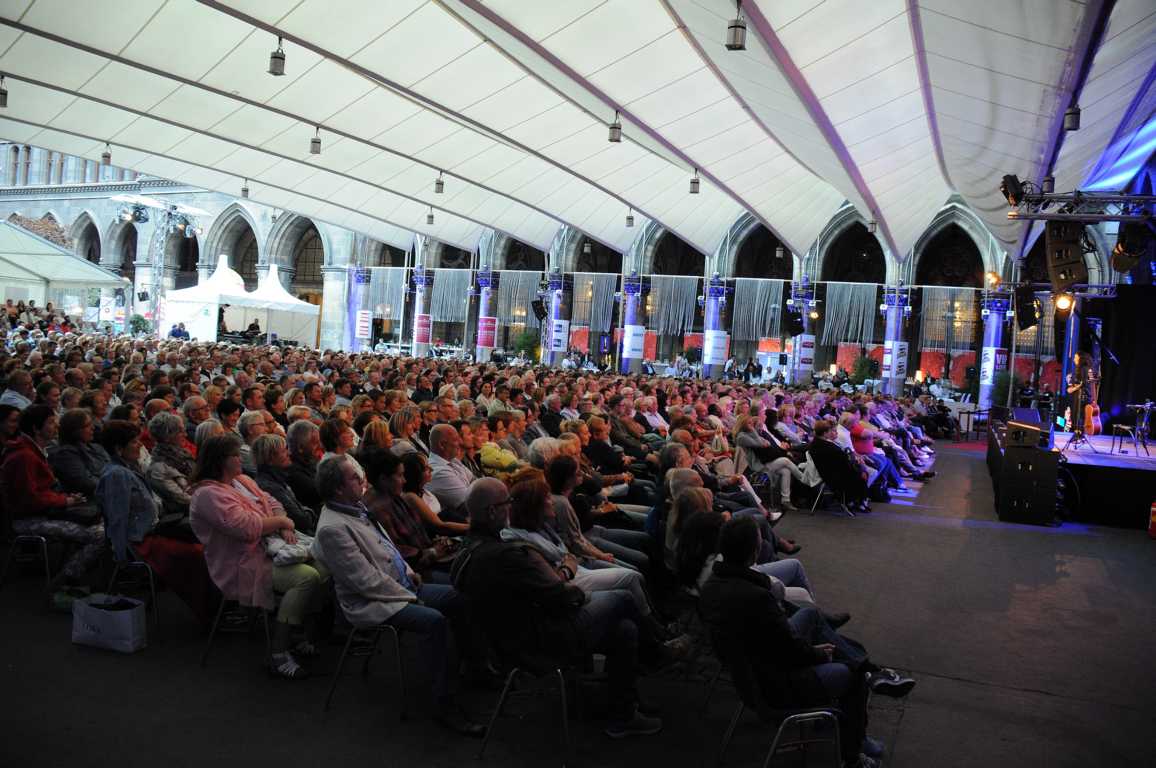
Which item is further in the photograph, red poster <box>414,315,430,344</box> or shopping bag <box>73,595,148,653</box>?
red poster <box>414,315,430,344</box>

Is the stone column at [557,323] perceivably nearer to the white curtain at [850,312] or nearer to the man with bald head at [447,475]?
the white curtain at [850,312]

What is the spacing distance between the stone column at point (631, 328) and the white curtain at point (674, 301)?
2.37ft

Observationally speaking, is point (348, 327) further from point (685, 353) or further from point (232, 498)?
point (232, 498)

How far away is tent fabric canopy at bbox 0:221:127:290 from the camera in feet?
69.1

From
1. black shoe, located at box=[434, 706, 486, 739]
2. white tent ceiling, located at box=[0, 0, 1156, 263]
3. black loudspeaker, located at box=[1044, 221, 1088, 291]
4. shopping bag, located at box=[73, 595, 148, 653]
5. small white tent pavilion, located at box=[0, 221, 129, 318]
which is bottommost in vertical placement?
black shoe, located at box=[434, 706, 486, 739]

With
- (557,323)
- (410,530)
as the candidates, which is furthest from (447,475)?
(557,323)

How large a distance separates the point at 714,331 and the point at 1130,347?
13.7 metres

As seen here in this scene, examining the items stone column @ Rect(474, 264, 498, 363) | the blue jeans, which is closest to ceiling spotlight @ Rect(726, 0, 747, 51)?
the blue jeans

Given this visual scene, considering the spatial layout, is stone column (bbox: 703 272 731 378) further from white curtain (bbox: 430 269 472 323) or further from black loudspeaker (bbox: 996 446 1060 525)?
black loudspeaker (bbox: 996 446 1060 525)

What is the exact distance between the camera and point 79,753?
120 inches

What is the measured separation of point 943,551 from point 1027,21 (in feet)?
15.3

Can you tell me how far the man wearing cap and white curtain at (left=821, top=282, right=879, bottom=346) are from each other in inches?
1030

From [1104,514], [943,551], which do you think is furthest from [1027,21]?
[1104,514]

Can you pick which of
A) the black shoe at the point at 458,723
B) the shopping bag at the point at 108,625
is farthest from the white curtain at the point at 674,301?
the black shoe at the point at 458,723
